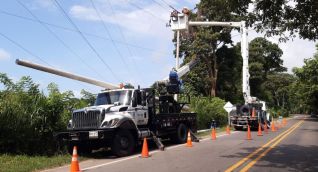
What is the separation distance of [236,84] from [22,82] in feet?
134

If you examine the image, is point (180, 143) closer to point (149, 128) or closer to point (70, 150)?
point (149, 128)

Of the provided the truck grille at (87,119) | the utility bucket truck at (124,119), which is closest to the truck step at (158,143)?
the utility bucket truck at (124,119)

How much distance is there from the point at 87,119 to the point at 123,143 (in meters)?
1.61

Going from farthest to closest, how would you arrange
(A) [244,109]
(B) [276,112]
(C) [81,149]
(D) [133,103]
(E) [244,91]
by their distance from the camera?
(B) [276,112] → (A) [244,109] → (E) [244,91] → (D) [133,103] → (C) [81,149]

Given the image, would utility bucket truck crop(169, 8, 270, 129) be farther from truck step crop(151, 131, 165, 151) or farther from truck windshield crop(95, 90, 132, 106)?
truck step crop(151, 131, 165, 151)

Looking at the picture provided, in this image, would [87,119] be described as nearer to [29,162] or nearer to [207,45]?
[29,162]

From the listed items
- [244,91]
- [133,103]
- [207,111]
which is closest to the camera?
[133,103]

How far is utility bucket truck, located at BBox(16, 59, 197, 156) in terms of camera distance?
53.1 feet

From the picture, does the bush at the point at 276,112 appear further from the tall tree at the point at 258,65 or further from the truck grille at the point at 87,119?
the truck grille at the point at 87,119

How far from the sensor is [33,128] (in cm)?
1667

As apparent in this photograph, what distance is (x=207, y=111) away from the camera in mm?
38281

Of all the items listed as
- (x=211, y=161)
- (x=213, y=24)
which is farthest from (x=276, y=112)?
(x=211, y=161)

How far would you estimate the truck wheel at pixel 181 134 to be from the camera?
2105 centimetres

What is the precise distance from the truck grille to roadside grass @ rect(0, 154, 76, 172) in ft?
4.33
